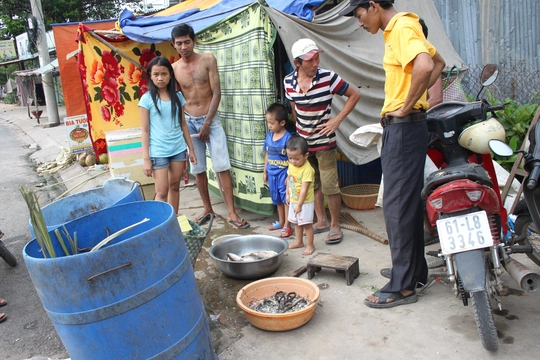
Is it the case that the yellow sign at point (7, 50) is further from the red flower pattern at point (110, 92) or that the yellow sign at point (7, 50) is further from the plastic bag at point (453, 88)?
the plastic bag at point (453, 88)

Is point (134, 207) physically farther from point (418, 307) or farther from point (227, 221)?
point (227, 221)

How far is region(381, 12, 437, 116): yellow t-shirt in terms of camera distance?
8.87ft

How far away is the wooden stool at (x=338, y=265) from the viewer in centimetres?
367

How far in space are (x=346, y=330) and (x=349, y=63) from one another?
9.99ft

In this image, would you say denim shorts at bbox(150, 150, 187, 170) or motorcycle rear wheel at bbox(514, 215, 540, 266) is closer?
motorcycle rear wheel at bbox(514, 215, 540, 266)

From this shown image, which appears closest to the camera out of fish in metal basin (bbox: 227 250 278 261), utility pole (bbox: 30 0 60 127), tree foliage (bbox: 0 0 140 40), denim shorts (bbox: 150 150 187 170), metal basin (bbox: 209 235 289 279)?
metal basin (bbox: 209 235 289 279)

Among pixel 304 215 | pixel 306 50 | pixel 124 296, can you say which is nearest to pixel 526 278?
pixel 304 215

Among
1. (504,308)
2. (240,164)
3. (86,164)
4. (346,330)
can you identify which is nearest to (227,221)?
(240,164)

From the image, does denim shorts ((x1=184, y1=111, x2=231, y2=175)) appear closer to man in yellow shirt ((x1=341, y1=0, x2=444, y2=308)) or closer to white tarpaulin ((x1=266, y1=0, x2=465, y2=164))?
white tarpaulin ((x1=266, y1=0, x2=465, y2=164))

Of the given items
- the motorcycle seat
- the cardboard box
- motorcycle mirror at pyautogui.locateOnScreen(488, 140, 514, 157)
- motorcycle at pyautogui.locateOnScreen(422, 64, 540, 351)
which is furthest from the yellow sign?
motorcycle mirror at pyautogui.locateOnScreen(488, 140, 514, 157)

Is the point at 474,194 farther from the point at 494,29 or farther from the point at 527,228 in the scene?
the point at 494,29

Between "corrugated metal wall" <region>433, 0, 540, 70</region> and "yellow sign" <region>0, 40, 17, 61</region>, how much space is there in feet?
94.2

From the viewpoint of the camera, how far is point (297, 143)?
422 cm

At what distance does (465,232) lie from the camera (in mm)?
2680
